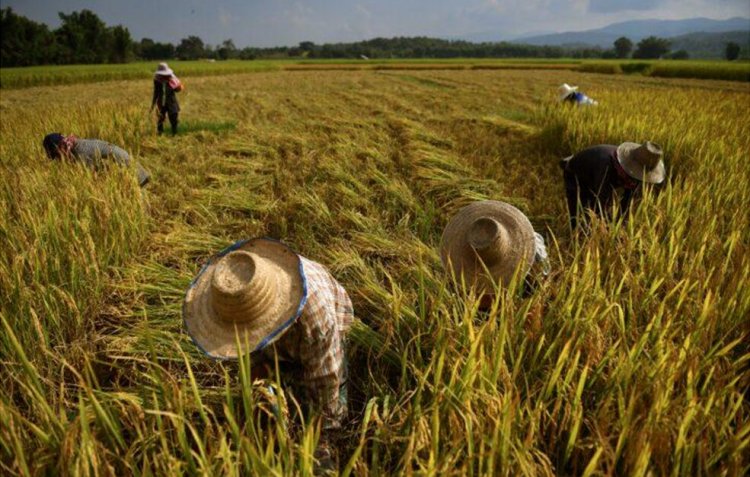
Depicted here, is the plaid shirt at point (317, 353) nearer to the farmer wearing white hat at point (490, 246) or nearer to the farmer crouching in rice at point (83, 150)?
the farmer wearing white hat at point (490, 246)

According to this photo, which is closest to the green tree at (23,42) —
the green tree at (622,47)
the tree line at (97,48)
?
the tree line at (97,48)

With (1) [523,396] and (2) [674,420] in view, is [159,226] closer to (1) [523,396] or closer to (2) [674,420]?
(1) [523,396]

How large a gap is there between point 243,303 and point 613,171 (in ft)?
9.88

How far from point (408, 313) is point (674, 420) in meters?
1.05

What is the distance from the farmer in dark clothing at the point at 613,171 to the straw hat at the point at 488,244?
1.07 meters

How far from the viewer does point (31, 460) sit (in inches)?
46.1

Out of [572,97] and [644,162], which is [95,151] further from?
[572,97]

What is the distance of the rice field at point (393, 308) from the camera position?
1103 mm

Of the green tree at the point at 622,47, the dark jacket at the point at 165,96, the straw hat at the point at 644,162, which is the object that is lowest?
the straw hat at the point at 644,162

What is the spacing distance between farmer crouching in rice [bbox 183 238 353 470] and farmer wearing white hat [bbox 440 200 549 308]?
0.62m

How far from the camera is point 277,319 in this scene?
1.27 metres

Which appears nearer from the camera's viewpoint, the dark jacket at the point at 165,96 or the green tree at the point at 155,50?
the dark jacket at the point at 165,96

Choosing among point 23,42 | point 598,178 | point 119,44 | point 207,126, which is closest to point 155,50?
point 119,44

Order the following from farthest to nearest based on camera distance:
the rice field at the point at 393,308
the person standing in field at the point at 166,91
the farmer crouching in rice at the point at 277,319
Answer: the person standing in field at the point at 166,91, the farmer crouching in rice at the point at 277,319, the rice field at the point at 393,308
